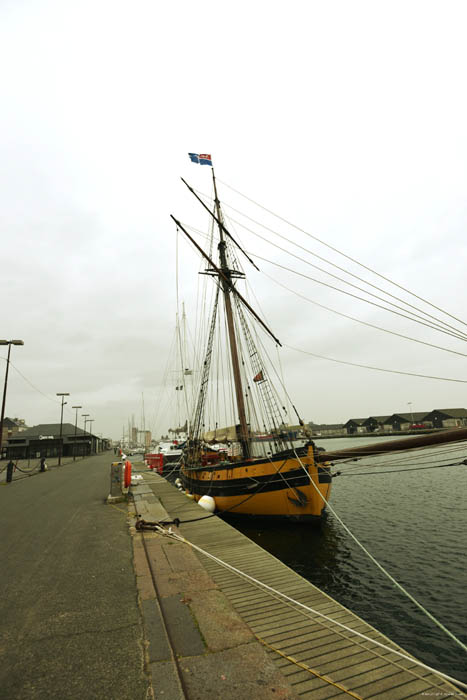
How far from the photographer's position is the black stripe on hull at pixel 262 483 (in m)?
13.5

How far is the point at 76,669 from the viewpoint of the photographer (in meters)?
3.29

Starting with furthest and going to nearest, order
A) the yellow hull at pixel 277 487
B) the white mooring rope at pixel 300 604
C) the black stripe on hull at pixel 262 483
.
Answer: the black stripe on hull at pixel 262 483, the yellow hull at pixel 277 487, the white mooring rope at pixel 300 604

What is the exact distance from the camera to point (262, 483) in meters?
14.1

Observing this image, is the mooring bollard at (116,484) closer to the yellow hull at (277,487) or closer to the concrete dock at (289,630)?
Answer: the yellow hull at (277,487)

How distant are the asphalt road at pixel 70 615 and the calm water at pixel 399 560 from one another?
16.5ft

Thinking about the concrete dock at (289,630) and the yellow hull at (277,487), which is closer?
the concrete dock at (289,630)

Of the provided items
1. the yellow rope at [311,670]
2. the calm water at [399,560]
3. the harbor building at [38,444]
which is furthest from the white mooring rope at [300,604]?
the harbor building at [38,444]

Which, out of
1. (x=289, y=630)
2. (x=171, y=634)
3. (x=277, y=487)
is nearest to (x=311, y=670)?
(x=289, y=630)

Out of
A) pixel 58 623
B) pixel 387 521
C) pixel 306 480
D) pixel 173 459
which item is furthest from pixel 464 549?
pixel 173 459

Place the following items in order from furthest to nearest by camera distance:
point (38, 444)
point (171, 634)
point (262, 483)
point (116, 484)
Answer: point (38, 444) < point (262, 483) < point (116, 484) < point (171, 634)

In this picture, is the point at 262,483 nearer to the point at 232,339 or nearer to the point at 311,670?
the point at 232,339

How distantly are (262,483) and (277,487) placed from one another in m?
0.64

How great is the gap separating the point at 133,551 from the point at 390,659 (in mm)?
4993

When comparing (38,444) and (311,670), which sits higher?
(38,444)
